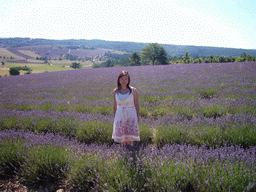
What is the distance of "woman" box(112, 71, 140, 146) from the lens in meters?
2.56

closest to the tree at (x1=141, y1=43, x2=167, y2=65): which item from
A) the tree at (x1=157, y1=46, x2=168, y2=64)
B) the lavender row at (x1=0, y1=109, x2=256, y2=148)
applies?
the tree at (x1=157, y1=46, x2=168, y2=64)

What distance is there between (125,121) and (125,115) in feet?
0.33

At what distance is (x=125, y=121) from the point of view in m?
2.58

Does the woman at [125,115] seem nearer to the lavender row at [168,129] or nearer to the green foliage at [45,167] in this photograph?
the lavender row at [168,129]

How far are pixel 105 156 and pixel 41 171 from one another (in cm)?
96

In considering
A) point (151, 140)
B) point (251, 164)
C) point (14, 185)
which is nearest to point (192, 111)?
point (151, 140)

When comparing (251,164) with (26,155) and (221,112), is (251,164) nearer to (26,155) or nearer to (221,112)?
(221,112)

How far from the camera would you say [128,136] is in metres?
2.60

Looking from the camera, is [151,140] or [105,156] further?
[151,140]

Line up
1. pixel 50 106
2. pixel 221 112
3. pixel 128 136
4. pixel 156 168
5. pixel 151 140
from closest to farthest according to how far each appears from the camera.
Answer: pixel 156 168, pixel 128 136, pixel 151 140, pixel 221 112, pixel 50 106

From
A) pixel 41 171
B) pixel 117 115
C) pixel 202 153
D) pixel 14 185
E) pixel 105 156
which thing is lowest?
pixel 14 185

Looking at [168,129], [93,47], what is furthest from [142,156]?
[93,47]

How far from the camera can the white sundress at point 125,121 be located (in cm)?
256

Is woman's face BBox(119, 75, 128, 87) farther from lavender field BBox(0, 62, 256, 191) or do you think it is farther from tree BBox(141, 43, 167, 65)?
tree BBox(141, 43, 167, 65)
